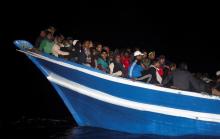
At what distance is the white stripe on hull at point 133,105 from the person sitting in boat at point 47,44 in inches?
31.0

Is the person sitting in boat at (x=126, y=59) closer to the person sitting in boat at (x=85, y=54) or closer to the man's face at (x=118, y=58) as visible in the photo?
the man's face at (x=118, y=58)

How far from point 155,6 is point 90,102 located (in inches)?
1817

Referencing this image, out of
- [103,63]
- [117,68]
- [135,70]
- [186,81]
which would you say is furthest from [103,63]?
[186,81]

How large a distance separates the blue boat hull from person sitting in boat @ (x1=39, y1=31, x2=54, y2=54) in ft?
0.96

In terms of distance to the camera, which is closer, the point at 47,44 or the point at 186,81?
the point at 186,81

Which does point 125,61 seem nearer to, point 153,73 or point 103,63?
point 103,63

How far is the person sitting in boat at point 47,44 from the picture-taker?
13516 millimetres

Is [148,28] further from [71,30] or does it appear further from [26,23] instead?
[26,23]

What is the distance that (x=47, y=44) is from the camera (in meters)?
13.5

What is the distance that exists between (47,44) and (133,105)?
115 inches

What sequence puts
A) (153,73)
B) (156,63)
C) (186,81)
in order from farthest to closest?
(156,63), (153,73), (186,81)

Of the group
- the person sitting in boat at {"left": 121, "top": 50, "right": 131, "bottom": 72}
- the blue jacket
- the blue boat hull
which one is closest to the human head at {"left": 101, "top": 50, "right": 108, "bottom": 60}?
the person sitting in boat at {"left": 121, "top": 50, "right": 131, "bottom": 72}

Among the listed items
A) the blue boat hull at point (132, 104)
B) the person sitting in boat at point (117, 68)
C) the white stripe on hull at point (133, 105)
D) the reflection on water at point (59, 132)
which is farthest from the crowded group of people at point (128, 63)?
the reflection on water at point (59, 132)

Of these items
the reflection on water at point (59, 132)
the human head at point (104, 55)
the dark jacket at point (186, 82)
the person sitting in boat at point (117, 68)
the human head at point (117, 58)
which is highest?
the human head at point (104, 55)
